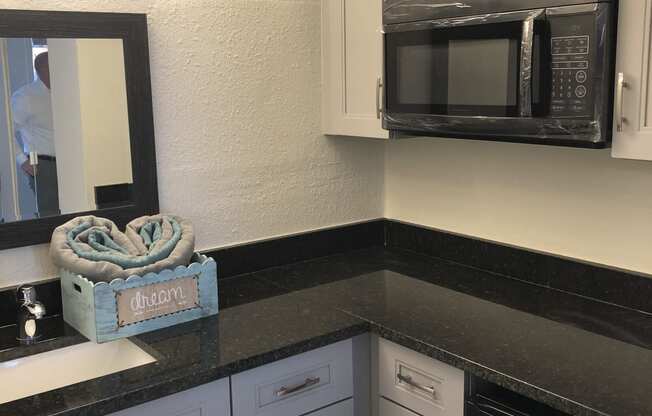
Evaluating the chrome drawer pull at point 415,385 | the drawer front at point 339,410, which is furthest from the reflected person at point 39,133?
the chrome drawer pull at point 415,385

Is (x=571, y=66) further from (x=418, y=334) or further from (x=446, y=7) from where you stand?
(x=418, y=334)

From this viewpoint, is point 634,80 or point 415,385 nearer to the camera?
point 634,80

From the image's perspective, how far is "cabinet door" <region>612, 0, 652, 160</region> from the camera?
5.18 ft

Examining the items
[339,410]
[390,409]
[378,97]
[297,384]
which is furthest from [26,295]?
[378,97]

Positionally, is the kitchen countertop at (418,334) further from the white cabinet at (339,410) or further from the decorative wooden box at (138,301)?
the white cabinet at (339,410)

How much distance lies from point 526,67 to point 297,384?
39.2 inches

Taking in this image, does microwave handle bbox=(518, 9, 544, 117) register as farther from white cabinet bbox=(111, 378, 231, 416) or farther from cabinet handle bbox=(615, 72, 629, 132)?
white cabinet bbox=(111, 378, 231, 416)

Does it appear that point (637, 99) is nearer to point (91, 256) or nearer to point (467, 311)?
point (467, 311)

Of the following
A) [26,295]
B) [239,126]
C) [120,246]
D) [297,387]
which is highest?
[239,126]

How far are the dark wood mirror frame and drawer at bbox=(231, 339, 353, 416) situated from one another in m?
0.67

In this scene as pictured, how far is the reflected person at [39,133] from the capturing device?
190 cm

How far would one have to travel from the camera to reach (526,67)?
1.72 meters

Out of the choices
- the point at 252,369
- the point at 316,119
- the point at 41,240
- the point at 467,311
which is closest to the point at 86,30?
the point at 41,240

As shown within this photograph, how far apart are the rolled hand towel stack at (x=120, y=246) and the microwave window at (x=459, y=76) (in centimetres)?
77
